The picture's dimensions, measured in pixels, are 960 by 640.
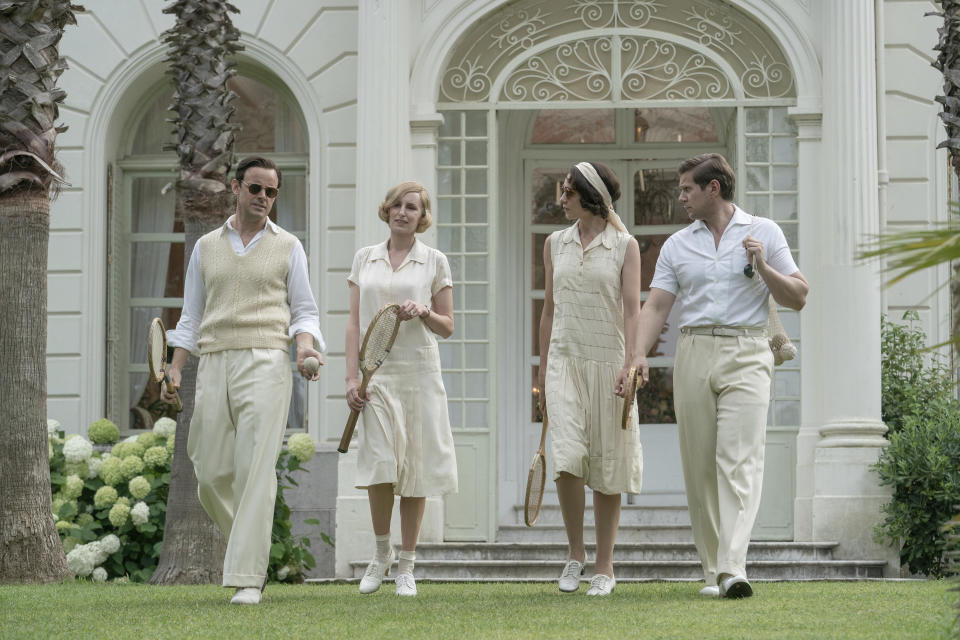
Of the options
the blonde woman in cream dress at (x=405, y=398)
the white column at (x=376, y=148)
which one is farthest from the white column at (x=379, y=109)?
the blonde woman in cream dress at (x=405, y=398)

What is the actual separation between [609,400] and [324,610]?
1721 millimetres

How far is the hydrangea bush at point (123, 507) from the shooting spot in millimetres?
9695

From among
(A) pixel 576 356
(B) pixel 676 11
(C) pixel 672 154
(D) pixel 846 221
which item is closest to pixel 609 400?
(A) pixel 576 356

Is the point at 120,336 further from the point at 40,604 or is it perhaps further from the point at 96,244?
the point at 40,604

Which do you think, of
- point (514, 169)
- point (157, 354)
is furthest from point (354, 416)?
point (514, 169)

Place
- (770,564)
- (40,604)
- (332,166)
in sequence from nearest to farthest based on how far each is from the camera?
(40,604)
(770,564)
(332,166)

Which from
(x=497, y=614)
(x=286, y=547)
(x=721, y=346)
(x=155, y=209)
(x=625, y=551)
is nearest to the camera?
(x=497, y=614)

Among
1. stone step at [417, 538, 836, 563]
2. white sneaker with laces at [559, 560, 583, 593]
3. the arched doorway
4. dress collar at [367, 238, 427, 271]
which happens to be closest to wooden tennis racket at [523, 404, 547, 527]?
white sneaker with laces at [559, 560, 583, 593]

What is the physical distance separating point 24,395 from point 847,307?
550cm

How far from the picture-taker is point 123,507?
9711 millimetres

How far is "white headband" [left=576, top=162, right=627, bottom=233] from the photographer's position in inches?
277

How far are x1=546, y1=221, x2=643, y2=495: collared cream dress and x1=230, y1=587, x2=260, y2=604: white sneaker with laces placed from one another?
150cm

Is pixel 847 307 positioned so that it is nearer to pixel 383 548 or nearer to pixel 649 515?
pixel 649 515

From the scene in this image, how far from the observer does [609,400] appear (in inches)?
276
